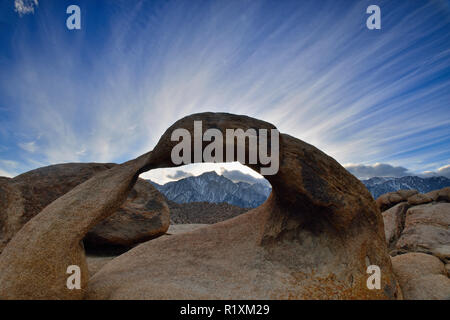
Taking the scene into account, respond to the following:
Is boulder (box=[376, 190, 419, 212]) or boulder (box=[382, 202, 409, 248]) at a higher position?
boulder (box=[376, 190, 419, 212])

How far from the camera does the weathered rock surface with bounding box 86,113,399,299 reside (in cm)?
435

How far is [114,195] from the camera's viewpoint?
4.92 meters

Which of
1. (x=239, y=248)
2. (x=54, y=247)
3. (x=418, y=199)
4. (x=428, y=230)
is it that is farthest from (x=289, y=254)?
(x=418, y=199)

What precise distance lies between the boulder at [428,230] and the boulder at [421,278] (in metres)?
1.42

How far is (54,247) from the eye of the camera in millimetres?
4020

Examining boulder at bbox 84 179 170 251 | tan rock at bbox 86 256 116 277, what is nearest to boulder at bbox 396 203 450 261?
boulder at bbox 84 179 170 251

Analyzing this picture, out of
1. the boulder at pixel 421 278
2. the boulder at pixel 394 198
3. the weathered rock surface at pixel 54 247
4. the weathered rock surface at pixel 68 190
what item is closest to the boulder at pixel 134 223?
the weathered rock surface at pixel 68 190

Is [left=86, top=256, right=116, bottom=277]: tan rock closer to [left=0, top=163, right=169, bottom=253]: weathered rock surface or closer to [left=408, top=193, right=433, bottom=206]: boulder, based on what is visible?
[left=0, top=163, right=169, bottom=253]: weathered rock surface

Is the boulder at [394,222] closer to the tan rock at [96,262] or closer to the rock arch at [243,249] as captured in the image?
the rock arch at [243,249]

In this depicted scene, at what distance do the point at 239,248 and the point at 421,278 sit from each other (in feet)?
15.0

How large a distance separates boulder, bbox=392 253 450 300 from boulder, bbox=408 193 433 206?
555cm

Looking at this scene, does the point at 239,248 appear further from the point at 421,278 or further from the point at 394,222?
the point at 394,222
